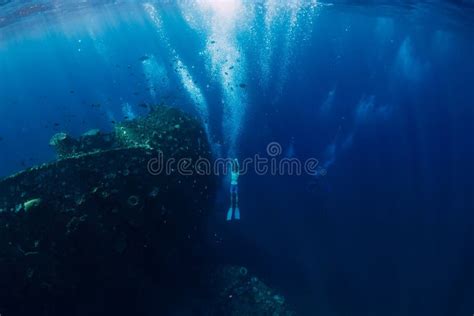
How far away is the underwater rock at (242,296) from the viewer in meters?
10.2

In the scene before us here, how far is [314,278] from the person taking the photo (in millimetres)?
14281

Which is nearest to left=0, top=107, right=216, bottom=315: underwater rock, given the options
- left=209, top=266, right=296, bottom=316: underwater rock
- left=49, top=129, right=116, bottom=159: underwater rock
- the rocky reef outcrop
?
the rocky reef outcrop

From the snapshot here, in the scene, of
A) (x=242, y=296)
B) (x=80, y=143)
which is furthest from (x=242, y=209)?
(x=80, y=143)

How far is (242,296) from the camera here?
34.7 ft

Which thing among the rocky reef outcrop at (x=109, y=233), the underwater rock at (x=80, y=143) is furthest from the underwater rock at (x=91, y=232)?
the underwater rock at (x=80, y=143)

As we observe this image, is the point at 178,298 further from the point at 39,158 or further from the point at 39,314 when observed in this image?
the point at 39,158

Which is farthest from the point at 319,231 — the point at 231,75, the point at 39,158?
the point at 231,75

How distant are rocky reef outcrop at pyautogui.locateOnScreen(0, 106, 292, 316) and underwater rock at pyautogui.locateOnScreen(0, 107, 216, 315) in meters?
0.02

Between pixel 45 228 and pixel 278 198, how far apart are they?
1298cm

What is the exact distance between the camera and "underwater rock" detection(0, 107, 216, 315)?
6734 mm

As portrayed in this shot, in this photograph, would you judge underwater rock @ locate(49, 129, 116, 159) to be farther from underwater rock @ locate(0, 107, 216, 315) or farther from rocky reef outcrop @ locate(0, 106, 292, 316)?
underwater rock @ locate(0, 107, 216, 315)

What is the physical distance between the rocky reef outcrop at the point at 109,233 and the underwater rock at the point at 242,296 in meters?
0.03

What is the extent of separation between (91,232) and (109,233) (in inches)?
15.9

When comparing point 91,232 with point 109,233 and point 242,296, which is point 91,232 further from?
point 242,296
